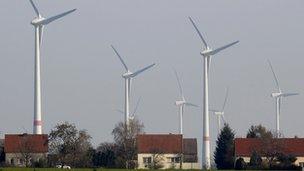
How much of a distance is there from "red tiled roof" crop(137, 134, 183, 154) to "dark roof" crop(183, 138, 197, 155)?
7.85 meters

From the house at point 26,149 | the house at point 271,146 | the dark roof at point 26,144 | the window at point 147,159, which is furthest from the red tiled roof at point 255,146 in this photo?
the house at point 26,149

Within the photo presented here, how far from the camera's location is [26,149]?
393ft

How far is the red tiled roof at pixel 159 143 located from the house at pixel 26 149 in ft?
44.3

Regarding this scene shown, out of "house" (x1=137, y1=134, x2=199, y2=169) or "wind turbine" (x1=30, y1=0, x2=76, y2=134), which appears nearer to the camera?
"wind turbine" (x1=30, y1=0, x2=76, y2=134)

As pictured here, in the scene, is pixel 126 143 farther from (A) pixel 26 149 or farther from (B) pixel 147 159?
(A) pixel 26 149

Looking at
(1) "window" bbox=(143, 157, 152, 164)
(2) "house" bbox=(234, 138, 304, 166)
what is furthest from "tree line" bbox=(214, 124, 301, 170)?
(1) "window" bbox=(143, 157, 152, 164)

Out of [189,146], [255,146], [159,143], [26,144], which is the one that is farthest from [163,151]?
[26,144]

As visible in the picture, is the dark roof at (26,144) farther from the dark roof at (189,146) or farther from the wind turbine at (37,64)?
the dark roof at (189,146)

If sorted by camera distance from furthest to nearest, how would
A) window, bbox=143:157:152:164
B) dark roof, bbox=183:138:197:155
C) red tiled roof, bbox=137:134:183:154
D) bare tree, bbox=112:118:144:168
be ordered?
dark roof, bbox=183:138:197:155, red tiled roof, bbox=137:134:183:154, window, bbox=143:157:152:164, bare tree, bbox=112:118:144:168

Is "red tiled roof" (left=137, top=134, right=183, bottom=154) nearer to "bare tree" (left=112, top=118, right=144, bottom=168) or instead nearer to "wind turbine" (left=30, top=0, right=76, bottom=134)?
"bare tree" (left=112, top=118, right=144, bottom=168)

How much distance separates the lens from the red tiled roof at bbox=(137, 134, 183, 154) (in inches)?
5212

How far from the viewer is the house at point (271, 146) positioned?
11969cm

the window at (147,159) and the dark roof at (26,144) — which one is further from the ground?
the dark roof at (26,144)

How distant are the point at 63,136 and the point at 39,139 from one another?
871 cm
